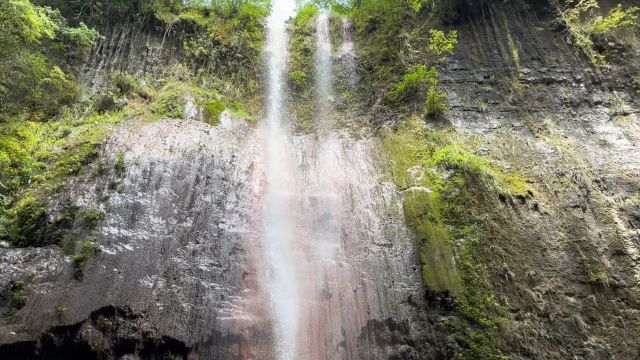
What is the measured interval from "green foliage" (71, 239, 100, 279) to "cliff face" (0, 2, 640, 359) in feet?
0.19

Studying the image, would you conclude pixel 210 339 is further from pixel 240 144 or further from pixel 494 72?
pixel 494 72

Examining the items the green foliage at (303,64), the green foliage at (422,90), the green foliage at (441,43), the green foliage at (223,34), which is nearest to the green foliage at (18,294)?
the green foliage at (303,64)

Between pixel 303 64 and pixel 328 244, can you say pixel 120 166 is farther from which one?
pixel 303 64

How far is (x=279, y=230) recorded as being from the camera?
8.26 m

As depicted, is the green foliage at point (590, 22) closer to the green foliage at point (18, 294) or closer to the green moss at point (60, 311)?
the green moss at point (60, 311)

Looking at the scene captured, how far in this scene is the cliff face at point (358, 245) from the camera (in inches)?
251

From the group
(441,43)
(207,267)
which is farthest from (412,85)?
(207,267)

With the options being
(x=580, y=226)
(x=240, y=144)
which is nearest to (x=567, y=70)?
(x=580, y=226)

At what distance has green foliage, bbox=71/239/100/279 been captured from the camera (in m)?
6.57

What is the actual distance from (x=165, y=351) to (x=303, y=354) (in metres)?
1.97

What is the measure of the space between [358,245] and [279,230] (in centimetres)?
149

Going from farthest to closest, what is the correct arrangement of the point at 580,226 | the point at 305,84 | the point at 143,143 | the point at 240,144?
the point at 305,84
the point at 240,144
the point at 143,143
the point at 580,226

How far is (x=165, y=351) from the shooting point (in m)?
6.22

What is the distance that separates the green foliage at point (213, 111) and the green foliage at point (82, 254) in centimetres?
430
